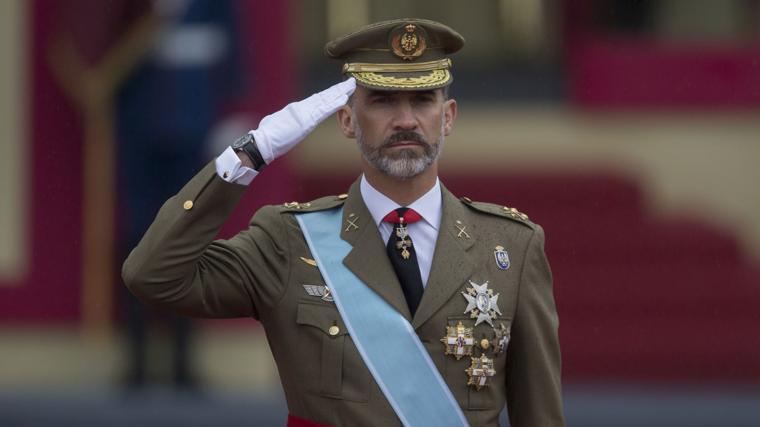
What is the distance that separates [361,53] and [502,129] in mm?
6572

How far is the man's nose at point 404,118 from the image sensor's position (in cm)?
403

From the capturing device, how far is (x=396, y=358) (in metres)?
4.05

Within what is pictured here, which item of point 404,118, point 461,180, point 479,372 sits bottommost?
point 461,180

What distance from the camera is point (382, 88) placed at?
13.3 ft

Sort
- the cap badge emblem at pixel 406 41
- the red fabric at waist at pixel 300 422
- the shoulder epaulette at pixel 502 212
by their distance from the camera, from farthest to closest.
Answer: the shoulder epaulette at pixel 502 212, the cap badge emblem at pixel 406 41, the red fabric at waist at pixel 300 422

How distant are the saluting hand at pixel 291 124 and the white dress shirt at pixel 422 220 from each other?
31cm

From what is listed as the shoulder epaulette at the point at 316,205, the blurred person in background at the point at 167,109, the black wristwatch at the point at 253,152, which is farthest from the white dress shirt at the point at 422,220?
the blurred person in background at the point at 167,109

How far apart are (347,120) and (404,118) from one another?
21 centimetres

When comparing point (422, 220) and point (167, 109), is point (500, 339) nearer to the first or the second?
point (422, 220)

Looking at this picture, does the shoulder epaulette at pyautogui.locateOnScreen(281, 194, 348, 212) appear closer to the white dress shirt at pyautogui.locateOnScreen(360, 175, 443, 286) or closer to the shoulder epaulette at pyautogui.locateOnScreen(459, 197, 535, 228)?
the white dress shirt at pyautogui.locateOnScreen(360, 175, 443, 286)

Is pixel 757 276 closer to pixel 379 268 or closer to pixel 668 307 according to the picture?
pixel 668 307

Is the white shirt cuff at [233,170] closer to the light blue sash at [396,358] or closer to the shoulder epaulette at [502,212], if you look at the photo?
the light blue sash at [396,358]

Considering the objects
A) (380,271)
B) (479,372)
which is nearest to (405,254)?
(380,271)

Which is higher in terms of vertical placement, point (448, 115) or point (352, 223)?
point (448, 115)
